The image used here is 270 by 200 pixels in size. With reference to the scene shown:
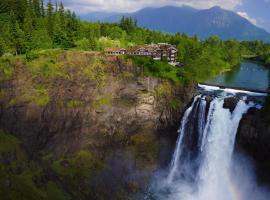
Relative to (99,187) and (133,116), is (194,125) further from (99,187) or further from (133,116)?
(99,187)

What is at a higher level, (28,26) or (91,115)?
(28,26)

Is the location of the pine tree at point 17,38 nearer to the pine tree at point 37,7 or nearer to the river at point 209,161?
the pine tree at point 37,7

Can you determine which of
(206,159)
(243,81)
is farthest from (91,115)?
(243,81)

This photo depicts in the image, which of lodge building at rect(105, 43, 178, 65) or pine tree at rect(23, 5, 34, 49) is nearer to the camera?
pine tree at rect(23, 5, 34, 49)

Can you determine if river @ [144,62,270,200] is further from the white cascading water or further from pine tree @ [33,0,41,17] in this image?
pine tree @ [33,0,41,17]

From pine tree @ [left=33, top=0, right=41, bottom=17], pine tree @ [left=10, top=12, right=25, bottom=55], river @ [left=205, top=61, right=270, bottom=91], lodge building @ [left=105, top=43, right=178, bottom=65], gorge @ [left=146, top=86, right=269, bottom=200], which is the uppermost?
pine tree @ [left=33, top=0, right=41, bottom=17]

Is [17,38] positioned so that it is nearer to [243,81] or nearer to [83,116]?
[83,116]

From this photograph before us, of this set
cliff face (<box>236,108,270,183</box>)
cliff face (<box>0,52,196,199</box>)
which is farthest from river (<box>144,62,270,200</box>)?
cliff face (<box>0,52,196,199</box>)
